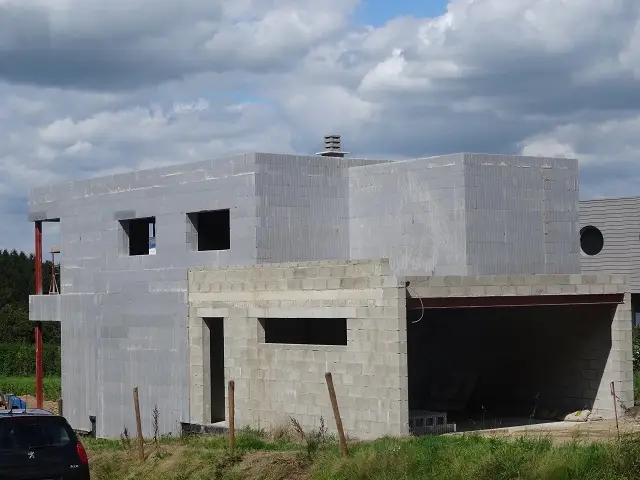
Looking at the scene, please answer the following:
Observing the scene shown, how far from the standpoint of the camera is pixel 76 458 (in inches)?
612

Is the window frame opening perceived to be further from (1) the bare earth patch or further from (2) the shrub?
(2) the shrub

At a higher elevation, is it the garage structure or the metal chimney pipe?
the metal chimney pipe

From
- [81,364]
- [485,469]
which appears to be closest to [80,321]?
[81,364]

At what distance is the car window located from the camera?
15.2 m

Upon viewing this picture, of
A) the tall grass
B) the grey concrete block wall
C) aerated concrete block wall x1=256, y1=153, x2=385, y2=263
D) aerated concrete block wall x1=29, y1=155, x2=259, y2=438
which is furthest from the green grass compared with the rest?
the tall grass

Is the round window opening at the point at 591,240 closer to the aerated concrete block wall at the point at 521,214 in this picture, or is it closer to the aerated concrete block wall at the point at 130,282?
the aerated concrete block wall at the point at 521,214

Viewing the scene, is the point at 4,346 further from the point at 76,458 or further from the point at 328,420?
the point at 76,458

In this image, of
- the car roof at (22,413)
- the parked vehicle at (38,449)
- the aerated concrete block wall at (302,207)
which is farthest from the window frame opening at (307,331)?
the parked vehicle at (38,449)

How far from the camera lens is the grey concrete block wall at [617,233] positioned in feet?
149

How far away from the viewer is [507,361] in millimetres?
30188

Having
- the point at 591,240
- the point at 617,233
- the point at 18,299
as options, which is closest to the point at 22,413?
the point at 617,233

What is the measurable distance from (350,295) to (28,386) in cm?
3899

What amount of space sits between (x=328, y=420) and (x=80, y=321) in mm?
12811

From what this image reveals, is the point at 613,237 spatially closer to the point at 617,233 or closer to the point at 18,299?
the point at 617,233
